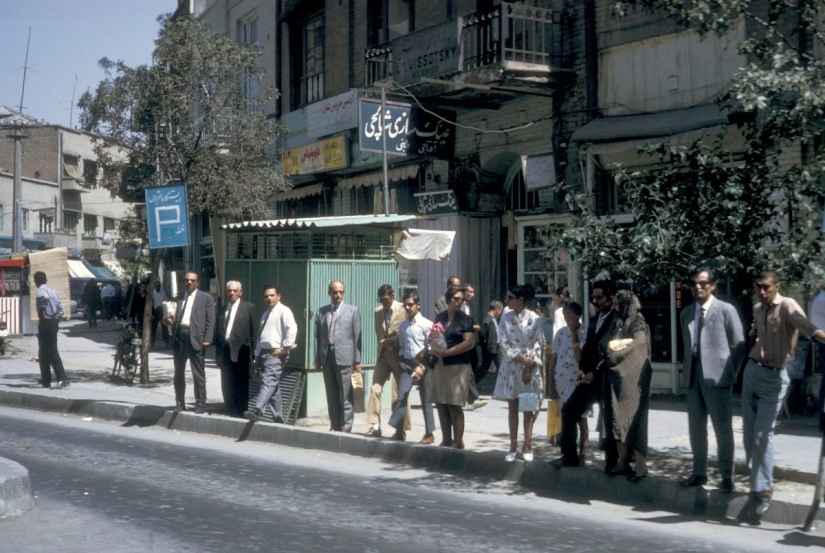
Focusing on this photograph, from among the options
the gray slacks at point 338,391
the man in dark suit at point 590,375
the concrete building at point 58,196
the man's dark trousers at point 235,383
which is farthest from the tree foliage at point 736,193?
the concrete building at point 58,196

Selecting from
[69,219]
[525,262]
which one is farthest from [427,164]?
[69,219]

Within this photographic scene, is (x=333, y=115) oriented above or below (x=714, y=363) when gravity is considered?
above

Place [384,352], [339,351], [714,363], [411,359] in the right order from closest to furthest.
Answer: [714,363] < [411,359] < [384,352] < [339,351]

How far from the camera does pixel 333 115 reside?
869 inches

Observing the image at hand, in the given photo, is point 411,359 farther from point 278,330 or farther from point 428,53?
point 428,53

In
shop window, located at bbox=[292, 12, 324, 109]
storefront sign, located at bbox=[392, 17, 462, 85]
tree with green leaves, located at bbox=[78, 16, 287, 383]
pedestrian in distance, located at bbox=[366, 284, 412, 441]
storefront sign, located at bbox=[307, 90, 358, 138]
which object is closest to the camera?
pedestrian in distance, located at bbox=[366, 284, 412, 441]

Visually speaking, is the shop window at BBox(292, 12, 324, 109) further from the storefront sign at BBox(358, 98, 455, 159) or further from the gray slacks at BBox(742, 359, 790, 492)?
the gray slacks at BBox(742, 359, 790, 492)

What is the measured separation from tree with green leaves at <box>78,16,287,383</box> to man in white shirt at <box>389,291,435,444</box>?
601 cm

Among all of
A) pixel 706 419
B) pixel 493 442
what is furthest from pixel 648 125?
pixel 706 419

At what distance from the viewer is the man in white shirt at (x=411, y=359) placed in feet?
Answer: 35.0

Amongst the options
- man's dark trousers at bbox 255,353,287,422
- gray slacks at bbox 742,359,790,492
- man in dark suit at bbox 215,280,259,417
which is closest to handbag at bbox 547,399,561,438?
gray slacks at bbox 742,359,790,492

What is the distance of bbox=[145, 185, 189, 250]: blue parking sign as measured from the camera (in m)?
13.9

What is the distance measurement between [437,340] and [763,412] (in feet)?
11.3

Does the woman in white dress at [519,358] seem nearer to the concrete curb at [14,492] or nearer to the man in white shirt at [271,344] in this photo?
the man in white shirt at [271,344]
